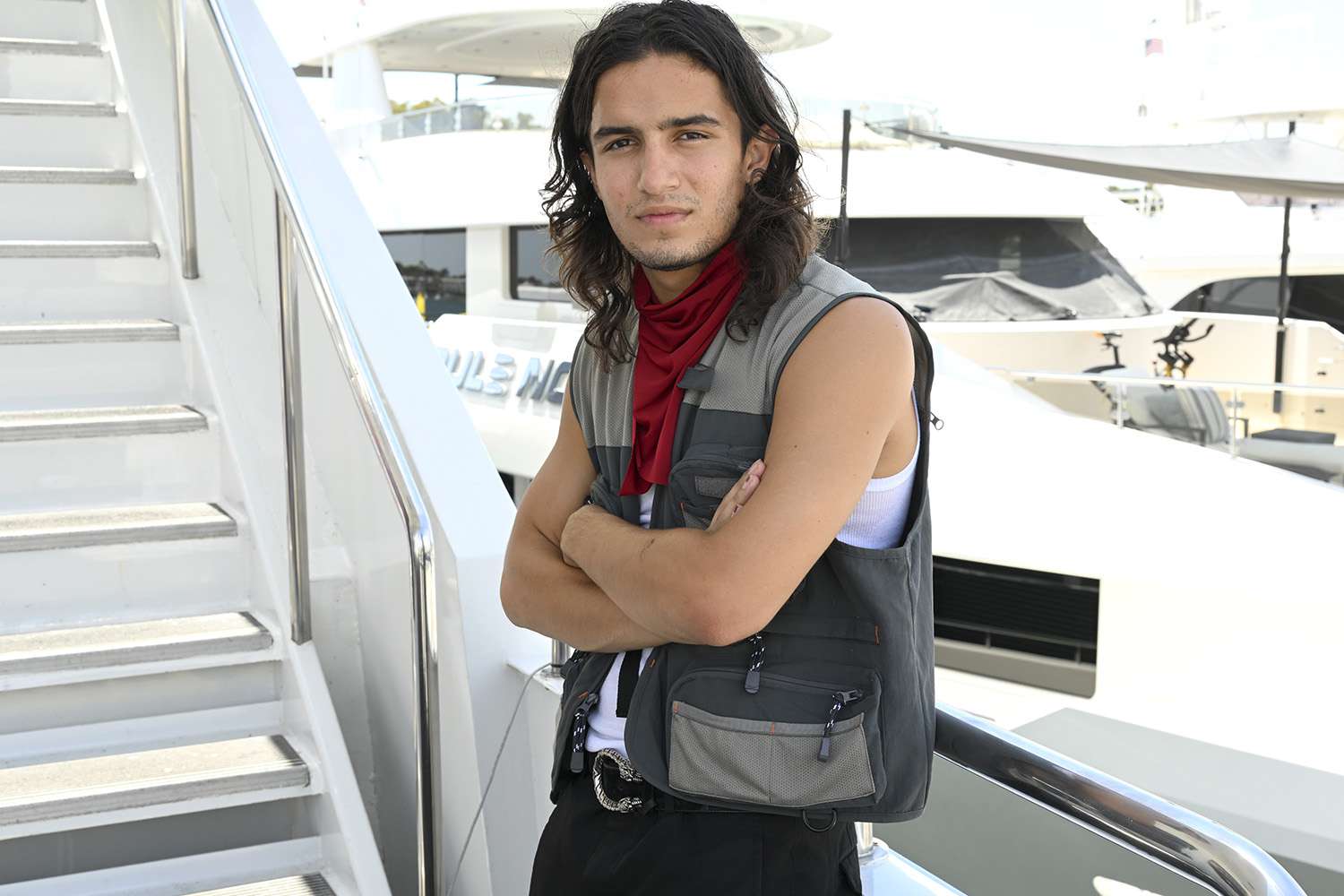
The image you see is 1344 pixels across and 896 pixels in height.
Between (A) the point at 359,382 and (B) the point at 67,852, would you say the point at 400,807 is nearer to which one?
(B) the point at 67,852

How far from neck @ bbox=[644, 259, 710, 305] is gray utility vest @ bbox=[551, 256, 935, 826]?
10 cm

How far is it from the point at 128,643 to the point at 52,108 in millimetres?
1973

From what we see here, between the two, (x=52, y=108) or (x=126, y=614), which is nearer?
(x=126, y=614)

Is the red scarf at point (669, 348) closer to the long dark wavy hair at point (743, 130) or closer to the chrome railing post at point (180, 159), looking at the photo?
the long dark wavy hair at point (743, 130)

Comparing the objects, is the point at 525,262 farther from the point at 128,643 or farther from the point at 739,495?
the point at 739,495

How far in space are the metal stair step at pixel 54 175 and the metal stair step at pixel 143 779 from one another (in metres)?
1.80

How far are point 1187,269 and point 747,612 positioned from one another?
1610cm

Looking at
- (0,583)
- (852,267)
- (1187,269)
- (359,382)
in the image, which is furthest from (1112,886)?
(1187,269)

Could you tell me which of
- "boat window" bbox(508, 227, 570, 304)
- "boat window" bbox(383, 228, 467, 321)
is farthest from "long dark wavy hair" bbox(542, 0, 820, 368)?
"boat window" bbox(383, 228, 467, 321)

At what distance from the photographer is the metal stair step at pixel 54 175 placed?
348cm

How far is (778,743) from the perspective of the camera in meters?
1.19

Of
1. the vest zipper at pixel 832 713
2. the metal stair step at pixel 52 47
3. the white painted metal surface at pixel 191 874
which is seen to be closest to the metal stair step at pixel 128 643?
the white painted metal surface at pixel 191 874

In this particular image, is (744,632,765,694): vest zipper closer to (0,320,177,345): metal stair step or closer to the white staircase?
the white staircase

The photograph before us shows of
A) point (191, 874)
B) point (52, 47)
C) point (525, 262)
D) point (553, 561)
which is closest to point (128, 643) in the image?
point (191, 874)
